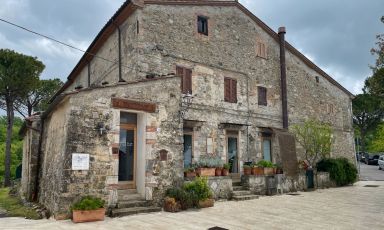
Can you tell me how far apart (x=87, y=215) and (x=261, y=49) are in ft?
43.6

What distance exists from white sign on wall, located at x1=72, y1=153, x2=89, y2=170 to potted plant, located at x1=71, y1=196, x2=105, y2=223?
0.82 meters

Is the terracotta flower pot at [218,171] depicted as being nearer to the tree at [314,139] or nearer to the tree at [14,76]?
the tree at [314,139]

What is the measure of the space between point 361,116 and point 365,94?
3863 millimetres

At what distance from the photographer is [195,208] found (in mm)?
9922

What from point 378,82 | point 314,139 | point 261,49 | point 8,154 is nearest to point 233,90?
point 261,49

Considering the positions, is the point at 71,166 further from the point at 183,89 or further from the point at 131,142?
the point at 183,89

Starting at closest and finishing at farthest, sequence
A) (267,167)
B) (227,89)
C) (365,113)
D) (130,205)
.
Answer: (130,205)
(267,167)
(227,89)
(365,113)

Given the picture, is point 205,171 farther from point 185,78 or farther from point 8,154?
point 8,154

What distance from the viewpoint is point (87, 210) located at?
7.86 meters

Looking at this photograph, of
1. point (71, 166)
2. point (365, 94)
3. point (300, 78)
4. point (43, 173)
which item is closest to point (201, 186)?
point (71, 166)

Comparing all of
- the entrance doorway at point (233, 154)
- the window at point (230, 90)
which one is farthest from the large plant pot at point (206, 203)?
the window at point (230, 90)

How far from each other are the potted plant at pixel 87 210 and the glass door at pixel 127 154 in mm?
1763

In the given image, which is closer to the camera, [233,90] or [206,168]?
[206,168]

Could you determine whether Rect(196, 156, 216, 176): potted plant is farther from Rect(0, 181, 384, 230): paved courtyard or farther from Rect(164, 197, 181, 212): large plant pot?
Rect(164, 197, 181, 212): large plant pot
